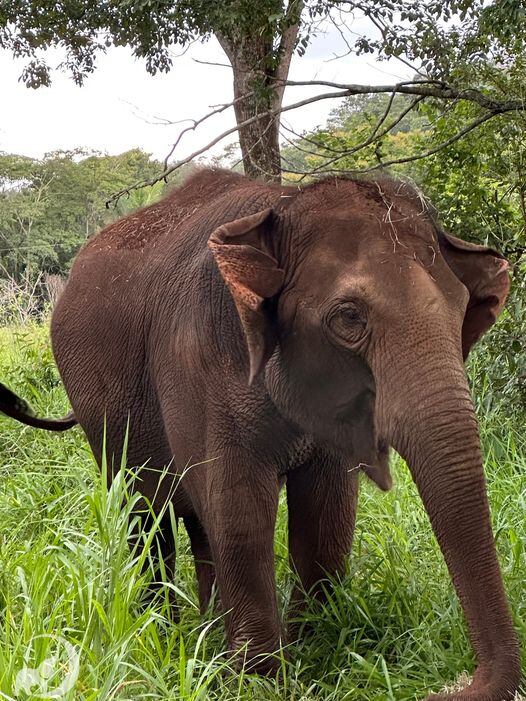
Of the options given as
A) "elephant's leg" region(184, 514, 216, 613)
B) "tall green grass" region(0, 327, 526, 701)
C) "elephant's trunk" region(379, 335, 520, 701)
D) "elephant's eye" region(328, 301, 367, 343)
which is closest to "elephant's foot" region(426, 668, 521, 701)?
"elephant's trunk" region(379, 335, 520, 701)

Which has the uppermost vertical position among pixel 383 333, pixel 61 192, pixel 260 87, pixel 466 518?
pixel 260 87

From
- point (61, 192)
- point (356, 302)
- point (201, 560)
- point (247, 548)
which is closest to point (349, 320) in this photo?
point (356, 302)

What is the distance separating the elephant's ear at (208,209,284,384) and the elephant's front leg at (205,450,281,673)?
16.1 inches

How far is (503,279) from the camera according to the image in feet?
11.4

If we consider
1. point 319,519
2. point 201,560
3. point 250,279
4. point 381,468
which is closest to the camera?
point 250,279

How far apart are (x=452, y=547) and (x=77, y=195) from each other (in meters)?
28.8

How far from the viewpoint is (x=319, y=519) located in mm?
3971

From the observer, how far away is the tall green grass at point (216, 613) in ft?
9.47

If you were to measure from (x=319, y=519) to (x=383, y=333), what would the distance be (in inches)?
48.4

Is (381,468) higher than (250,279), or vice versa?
(250,279)

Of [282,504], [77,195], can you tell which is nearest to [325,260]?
[282,504]

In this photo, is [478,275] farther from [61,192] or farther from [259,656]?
[61,192]

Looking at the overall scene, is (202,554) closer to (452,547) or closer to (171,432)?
(171,432)

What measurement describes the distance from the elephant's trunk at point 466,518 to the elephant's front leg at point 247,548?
82 centimetres
